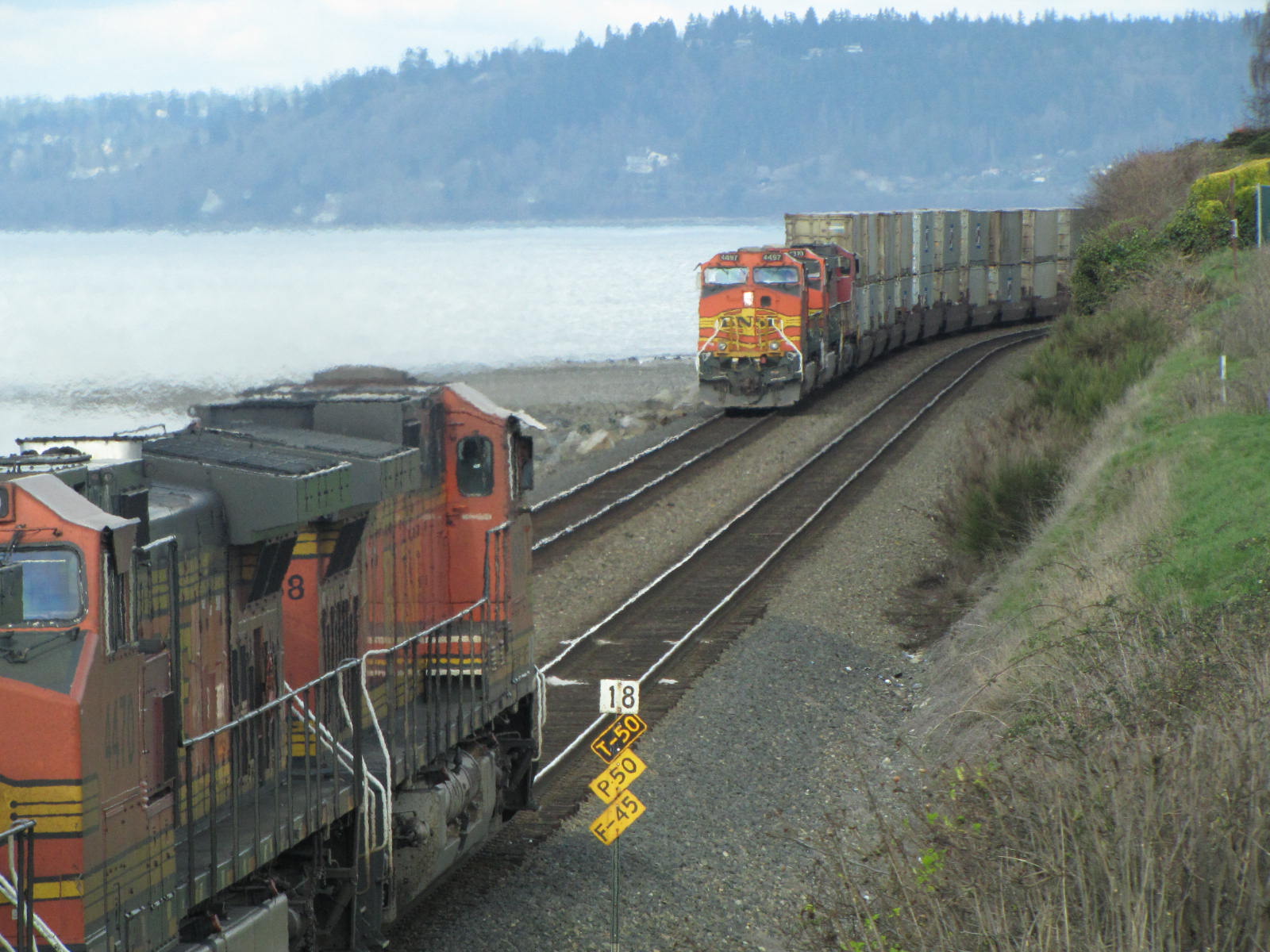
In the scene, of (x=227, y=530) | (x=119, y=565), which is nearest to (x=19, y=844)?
(x=119, y=565)

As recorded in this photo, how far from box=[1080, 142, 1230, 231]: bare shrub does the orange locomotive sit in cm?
1332

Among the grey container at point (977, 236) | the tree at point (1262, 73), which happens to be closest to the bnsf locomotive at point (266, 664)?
the grey container at point (977, 236)

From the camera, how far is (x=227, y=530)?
8031mm

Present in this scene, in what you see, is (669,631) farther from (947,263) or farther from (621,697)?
(947,263)

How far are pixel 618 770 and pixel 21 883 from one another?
17.3 feet

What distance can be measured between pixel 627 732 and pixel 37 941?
208 inches

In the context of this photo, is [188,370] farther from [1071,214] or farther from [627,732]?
[627,732]

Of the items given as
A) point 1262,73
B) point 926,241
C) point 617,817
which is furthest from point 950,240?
point 617,817

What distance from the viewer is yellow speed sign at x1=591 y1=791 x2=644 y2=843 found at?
10.3 meters

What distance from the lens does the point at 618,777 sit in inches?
415

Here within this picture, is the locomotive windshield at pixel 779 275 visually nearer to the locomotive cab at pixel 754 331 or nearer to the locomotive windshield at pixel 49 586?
the locomotive cab at pixel 754 331

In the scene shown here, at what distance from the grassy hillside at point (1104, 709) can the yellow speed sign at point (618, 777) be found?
1647 mm

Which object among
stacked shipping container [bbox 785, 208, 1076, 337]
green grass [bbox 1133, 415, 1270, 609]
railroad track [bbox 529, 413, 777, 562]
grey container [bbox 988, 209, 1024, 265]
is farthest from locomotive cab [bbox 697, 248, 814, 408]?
grey container [bbox 988, 209, 1024, 265]

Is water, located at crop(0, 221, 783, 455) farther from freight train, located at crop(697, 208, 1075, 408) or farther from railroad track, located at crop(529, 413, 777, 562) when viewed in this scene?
freight train, located at crop(697, 208, 1075, 408)
